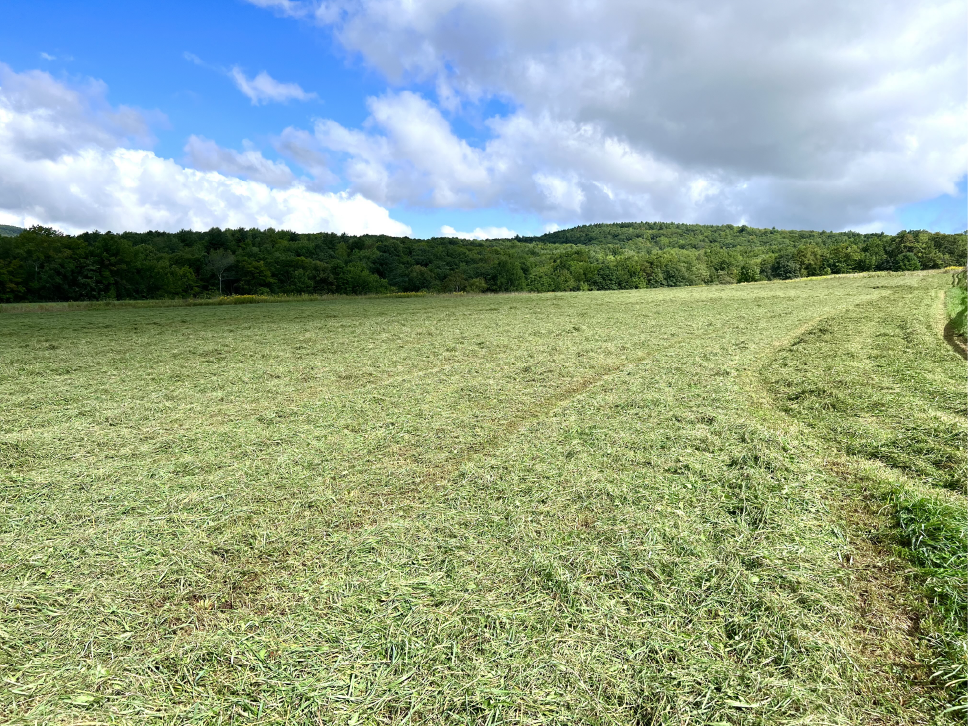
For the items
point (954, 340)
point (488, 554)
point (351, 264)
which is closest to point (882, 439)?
point (488, 554)

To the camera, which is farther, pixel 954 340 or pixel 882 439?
pixel 954 340

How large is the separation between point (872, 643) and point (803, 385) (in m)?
6.25

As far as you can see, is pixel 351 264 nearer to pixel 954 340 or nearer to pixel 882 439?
pixel 954 340

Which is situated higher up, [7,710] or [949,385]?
[949,385]

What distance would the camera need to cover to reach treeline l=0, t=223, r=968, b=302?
1957 inches

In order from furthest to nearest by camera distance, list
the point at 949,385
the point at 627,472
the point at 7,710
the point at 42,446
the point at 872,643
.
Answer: the point at 949,385 < the point at 42,446 < the point at 627,472 < the point at 872,643 < the point at 7,710

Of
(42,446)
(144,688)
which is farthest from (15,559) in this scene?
(42,446)

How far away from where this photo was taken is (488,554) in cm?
347

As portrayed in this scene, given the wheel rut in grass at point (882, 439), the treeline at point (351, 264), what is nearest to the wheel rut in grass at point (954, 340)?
the wheel rut in grass at point (882, 439)

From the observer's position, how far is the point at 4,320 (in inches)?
784

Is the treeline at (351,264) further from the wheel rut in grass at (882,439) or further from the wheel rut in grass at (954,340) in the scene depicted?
the wheel rut in grass at (882,439)

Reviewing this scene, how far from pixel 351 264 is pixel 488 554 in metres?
68.7

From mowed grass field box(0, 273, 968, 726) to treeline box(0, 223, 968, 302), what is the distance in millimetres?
54258

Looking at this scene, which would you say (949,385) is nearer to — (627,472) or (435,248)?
A: (627,472)
